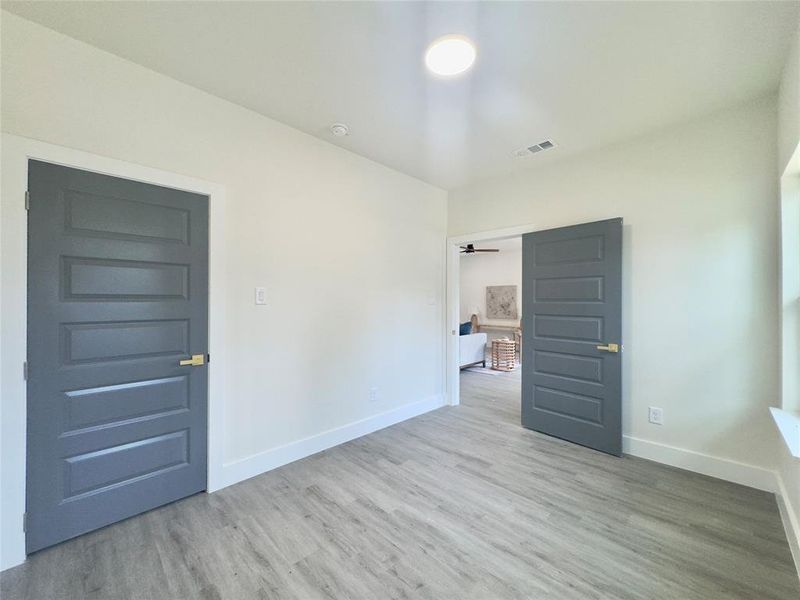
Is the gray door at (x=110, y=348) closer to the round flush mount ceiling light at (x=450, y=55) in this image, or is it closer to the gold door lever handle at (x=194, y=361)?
the gold door lever handle at (x=194, y=361)

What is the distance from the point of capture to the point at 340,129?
2.80 m

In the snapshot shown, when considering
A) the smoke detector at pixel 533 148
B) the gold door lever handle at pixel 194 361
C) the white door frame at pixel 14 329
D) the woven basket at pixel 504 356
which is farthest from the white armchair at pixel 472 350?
the white door frame at pixel 14 329

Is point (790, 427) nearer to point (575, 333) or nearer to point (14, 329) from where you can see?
point (575, 333)

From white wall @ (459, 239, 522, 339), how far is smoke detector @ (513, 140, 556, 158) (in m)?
4.92

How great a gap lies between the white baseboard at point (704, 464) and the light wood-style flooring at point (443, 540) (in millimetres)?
84

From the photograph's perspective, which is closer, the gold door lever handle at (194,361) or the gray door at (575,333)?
the gold door lever handle at (194,361)

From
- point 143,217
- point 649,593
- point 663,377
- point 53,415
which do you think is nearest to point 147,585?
point 53,415

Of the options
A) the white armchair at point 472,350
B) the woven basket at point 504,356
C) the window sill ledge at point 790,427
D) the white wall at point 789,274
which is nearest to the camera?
the window sill ledge at point 790,427

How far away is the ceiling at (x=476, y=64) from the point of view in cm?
167

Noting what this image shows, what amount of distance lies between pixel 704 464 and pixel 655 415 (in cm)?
43

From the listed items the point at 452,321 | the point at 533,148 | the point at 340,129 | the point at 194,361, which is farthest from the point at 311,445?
the point at 533,148

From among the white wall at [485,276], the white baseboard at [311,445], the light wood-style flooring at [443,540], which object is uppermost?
the white wall at [485,276]

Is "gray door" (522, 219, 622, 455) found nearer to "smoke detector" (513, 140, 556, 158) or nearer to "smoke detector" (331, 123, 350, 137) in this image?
"smoke detector" (513, 140, 556, 158)

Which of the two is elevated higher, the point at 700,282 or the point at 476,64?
the point at 476,64
